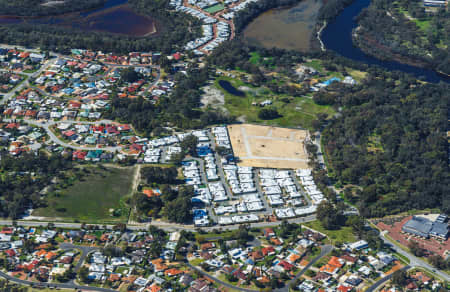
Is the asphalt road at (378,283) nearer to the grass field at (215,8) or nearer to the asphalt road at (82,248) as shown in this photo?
the asphalt road at (82,248)

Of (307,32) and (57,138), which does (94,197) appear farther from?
(307,32)

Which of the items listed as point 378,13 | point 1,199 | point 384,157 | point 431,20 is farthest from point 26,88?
point 431,20

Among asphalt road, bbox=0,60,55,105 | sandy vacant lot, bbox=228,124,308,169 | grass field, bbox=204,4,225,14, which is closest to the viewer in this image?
sandy vacant lot, bbox=228,124,308,169

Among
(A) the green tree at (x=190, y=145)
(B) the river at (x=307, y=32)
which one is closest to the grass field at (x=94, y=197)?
(A) the green tree at (x=190, y=145)

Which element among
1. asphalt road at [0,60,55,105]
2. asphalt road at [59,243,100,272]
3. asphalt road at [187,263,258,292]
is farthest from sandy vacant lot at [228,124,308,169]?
asphalt road at [0,60,55,105]

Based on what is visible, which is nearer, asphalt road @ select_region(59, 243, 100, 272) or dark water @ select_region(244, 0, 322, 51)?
asphalt road @ select_region(59, 243, 100, 272)

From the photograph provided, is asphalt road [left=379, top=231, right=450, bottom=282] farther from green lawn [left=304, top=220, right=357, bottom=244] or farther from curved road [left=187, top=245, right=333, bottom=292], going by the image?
curved road [left=187, top=245, right=333, bottom=292]

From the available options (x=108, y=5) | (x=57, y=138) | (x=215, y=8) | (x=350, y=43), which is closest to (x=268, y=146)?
(x=57, y=138)
